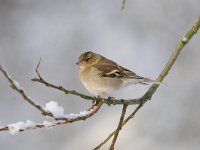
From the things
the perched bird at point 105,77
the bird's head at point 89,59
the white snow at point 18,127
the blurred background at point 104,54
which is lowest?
the white snow at point 18,127

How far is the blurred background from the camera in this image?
5.58 meters

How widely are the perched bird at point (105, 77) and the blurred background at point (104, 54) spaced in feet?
7.92

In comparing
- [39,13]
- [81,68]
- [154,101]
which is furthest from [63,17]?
[81,68]

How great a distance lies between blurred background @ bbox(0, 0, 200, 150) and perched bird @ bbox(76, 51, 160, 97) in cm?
242

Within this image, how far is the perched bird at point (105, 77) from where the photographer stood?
246 cm

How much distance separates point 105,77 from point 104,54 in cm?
415

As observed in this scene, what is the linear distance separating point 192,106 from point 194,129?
10.4 inches

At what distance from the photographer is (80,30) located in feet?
23.9

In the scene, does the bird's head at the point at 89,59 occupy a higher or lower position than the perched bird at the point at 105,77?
higher

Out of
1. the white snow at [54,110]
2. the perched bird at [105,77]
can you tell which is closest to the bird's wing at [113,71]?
the perched bird at [105,77]

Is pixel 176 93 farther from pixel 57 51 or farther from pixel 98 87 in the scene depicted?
pixel 98 87

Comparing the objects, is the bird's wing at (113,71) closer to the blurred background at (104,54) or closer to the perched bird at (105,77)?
the perched bird at (105,77)

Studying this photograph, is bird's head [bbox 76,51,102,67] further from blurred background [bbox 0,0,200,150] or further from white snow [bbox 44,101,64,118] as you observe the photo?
blurred background [bbox 0,0,200,150]

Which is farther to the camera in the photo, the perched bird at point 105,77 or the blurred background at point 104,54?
the blurred background at point 104,54
